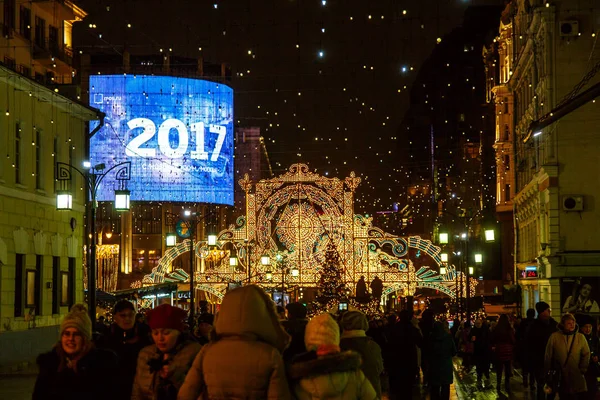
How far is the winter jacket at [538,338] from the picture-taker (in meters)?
20.3

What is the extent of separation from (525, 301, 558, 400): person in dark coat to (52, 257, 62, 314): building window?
1998cm

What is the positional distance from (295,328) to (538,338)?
9880mm

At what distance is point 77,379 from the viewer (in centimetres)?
798

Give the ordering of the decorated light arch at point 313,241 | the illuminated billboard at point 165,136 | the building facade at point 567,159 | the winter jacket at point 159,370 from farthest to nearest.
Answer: the illuminated billboard at point 165,136 < the decorated light arch at point 313,241 < the building facade at point 567,159 < the winter jacket at point 159,370

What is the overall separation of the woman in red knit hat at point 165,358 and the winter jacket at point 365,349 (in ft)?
10.4

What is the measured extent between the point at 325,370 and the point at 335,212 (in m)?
46.1

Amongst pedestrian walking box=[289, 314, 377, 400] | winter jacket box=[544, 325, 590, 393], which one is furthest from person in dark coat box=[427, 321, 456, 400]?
pedestrian walking box=[289, 314, 377, 400]

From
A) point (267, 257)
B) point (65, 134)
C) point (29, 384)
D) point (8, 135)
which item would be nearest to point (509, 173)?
point (267, 257)

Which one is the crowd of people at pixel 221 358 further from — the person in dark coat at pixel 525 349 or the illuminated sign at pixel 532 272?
the illuminated sign at pixel 532 272

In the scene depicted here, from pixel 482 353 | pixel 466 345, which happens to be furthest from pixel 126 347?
pixel 466 345

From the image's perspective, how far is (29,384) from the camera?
89.1ft

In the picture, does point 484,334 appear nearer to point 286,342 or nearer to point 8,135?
point 8,135

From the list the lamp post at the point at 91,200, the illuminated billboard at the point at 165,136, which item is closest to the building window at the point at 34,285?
the lamp post at the point at 91,200

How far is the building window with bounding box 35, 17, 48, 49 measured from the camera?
50022mm
